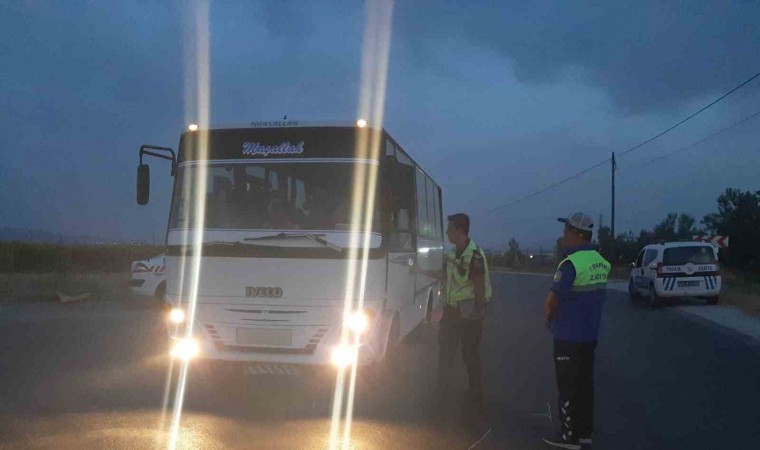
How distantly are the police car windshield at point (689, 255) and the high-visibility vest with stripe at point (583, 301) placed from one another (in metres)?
14.8

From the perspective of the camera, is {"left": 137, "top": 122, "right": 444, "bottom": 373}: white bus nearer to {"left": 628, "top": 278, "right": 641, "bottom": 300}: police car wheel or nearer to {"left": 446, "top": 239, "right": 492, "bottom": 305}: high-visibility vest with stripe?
{"left": 446, "top": 239, "right": 492, "bottom": 305}: high-visibility vest with stripe

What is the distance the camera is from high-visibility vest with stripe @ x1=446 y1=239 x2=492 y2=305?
7102mm

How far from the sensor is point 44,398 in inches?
299

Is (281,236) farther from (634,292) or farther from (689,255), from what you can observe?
(634,292)

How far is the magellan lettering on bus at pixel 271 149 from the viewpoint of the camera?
7.73 meters

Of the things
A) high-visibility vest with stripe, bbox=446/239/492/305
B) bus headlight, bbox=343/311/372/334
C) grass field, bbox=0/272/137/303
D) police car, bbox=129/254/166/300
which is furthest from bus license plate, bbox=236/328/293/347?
grass field, bbox=0/272/137/303

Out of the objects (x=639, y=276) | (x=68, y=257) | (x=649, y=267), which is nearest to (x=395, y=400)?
(x=649, y=267)

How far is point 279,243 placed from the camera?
7.33 meters

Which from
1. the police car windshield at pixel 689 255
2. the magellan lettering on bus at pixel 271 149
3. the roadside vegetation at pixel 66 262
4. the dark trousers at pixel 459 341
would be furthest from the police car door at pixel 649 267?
the roadside vegetation at pixel 66 262

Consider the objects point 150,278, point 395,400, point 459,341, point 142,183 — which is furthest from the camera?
point 150,278

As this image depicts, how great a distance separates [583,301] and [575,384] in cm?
67

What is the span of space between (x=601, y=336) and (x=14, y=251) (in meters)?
33.4

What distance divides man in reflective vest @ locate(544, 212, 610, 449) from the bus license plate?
9.18 ft

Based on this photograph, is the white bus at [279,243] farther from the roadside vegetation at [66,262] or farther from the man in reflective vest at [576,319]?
the roadside vegetation at [66,262]
